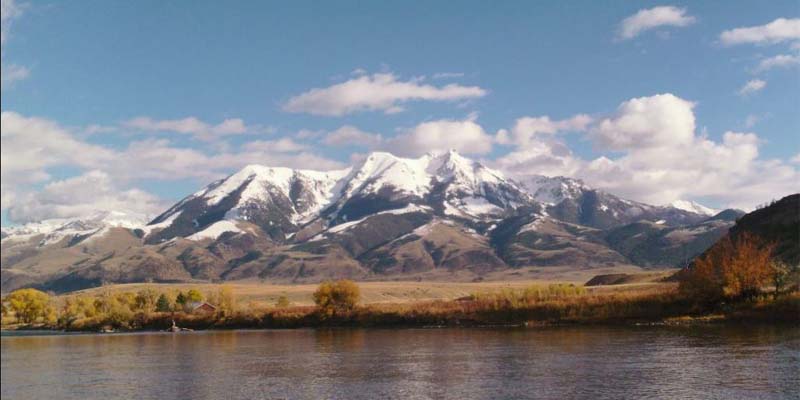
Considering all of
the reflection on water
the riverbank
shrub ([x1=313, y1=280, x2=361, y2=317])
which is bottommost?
the reflection on water

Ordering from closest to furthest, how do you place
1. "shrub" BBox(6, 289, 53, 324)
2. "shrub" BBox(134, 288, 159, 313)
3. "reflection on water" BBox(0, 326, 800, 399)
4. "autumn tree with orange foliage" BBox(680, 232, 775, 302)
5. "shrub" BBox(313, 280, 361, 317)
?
"reflection on water" BBox(0, 326, 800, 399) → "autumn tree with orange foliage" BBox(680, 232, 775, 302) → "shrub" BBox(313, 280, 361, 317) → "shrub" BBox(134, 288, 159, 313) → "shrub" BBox(6, 289, 53, 324)

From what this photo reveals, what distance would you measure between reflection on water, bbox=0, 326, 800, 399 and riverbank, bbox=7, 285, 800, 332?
45.2ft

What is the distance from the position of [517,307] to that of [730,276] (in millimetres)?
38631

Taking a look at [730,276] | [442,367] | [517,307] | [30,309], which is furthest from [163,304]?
[730,276]

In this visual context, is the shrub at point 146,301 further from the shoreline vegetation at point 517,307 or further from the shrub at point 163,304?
the shrub at point 163,304

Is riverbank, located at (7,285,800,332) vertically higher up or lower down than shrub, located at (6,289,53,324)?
lower down

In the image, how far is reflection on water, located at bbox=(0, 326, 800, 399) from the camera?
59.2 m

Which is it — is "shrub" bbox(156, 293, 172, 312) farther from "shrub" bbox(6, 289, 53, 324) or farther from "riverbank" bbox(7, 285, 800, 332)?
"shrub" bbox(6, 289, 53, 324)

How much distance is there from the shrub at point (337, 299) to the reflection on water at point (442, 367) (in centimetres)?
4153

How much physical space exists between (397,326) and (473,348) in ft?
178

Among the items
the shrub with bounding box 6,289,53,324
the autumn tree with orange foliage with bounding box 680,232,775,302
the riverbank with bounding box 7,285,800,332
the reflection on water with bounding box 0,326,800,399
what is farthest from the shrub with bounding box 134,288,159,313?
the autumn tree with orange foliage with bounding box 680,232,775,302

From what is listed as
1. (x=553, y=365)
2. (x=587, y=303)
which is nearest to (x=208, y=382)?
(x=553, y=365)

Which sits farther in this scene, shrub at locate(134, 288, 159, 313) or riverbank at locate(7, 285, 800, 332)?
shrub at locate(134, 288, 159, 313)

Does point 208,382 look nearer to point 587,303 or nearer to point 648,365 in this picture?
point 648,365
